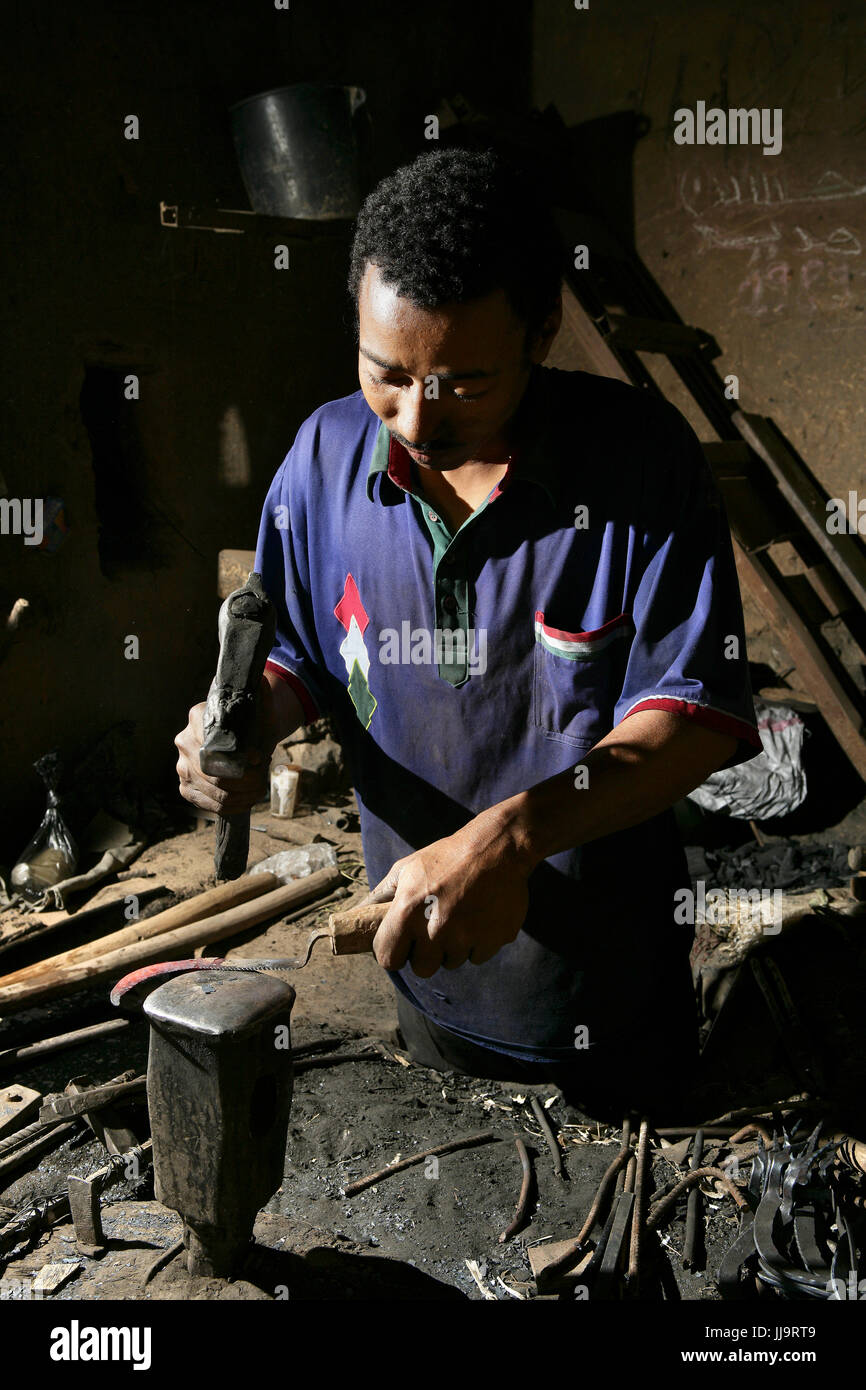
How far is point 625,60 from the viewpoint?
6.47 meters

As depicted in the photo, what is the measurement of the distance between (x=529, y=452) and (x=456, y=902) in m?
1.04

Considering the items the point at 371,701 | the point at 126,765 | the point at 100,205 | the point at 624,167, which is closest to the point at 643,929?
the point at 371,701

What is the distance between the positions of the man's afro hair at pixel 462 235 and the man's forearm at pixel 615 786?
2.70 feet

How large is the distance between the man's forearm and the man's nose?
0.67 meters

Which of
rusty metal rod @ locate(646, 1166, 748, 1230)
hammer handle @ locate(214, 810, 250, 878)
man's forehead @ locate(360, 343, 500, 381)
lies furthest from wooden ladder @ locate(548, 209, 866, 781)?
hammer handle @ locate(214, 810, 250, 878)

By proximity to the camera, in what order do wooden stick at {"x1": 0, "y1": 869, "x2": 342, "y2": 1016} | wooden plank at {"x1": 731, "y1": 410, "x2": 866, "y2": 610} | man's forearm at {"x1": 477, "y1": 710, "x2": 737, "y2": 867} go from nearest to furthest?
man's forearm at {"x1": 477, "y1": 710, "x2": 737, "y2": 867} → wooden stick at {"x1": 0, "y1": 869, "x2": 342, "y2": 1016} → wooden plank at {"x1": 731, "y1": 410, "x2": 866, "y2": 610}

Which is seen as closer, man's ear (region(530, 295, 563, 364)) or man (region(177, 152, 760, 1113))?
man (region(177, 152, 760, 1113))

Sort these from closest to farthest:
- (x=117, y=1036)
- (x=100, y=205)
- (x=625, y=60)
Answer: (x=117, y=1036), (x=100, y=205), (x=625, y=60)

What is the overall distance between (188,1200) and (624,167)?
6727 millimetres

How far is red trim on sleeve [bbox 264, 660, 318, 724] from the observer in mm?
2412

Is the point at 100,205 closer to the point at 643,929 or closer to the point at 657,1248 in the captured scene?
the point at 643,929

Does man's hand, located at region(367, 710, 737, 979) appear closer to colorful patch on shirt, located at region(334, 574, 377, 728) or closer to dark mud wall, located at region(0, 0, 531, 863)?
colorful patch on shirt, located at region(334, 574, 377, 728)

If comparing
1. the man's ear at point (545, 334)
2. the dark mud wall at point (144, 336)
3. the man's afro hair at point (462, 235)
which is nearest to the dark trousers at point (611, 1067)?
the man's ear at point (545, 334)

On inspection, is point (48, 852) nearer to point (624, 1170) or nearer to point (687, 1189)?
point (624, 1170)
